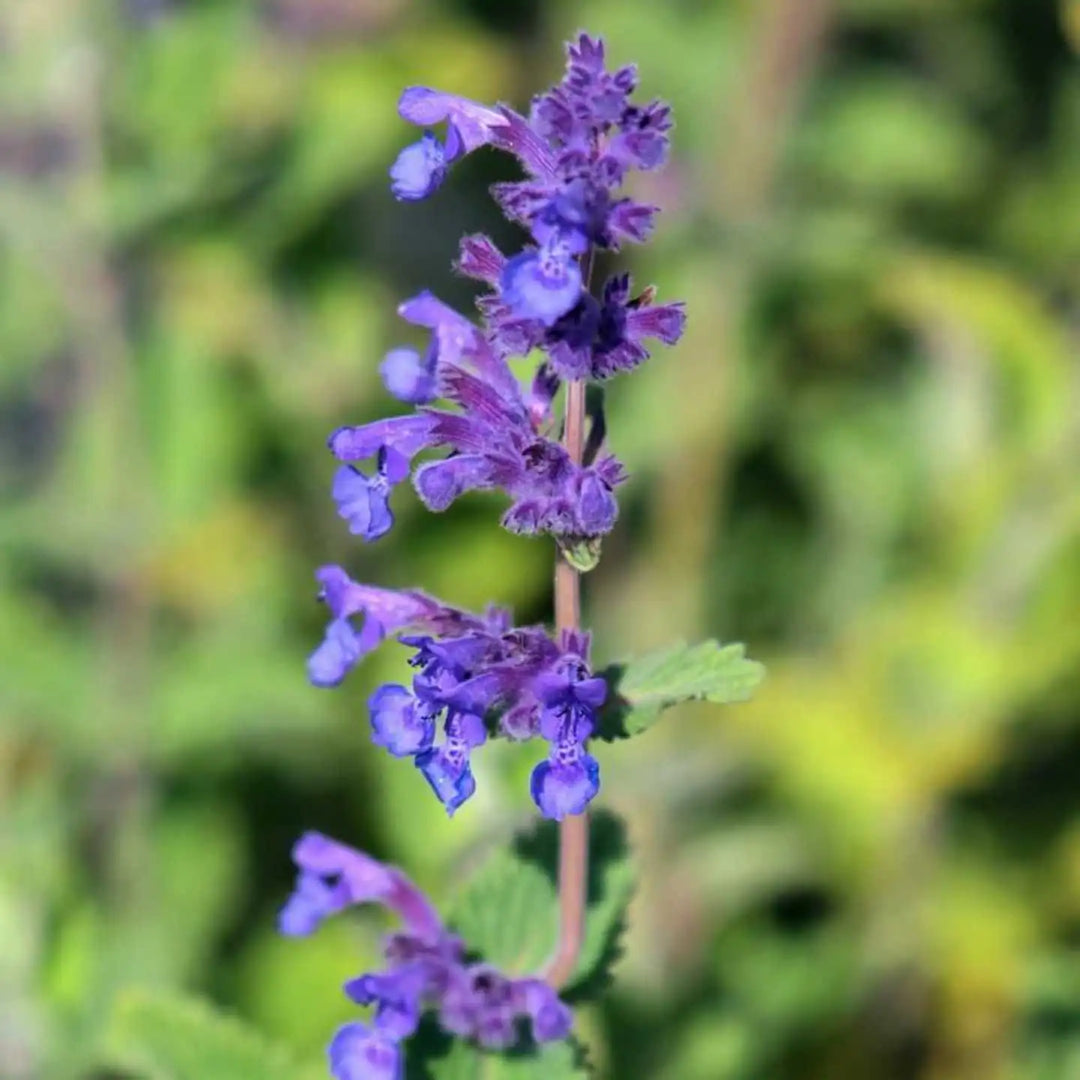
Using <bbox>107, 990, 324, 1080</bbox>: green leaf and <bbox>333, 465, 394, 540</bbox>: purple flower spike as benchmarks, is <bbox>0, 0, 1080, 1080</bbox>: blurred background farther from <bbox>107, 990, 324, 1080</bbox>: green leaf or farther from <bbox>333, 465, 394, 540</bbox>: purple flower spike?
<bbox>333, 465, 394, 540</bbox>: purple flower spike

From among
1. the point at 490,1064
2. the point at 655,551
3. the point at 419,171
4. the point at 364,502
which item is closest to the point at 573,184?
the point at 419,171

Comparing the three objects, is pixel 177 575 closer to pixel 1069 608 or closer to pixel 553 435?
pixel 1069 608

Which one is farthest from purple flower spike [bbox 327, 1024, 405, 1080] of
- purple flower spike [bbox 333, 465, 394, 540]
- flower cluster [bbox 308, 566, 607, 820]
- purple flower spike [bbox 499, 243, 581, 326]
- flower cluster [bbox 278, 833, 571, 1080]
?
purple flower spike [bbox 499, 243, 581, 326]

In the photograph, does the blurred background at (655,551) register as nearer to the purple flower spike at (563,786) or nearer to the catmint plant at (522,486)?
the catmint plant at (522,486)

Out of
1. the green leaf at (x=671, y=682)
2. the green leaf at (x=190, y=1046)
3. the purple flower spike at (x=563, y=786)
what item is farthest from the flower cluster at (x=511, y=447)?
the green leaf at (x=190, y=1046)

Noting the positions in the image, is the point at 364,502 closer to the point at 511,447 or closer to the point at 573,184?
the point at 511,447
